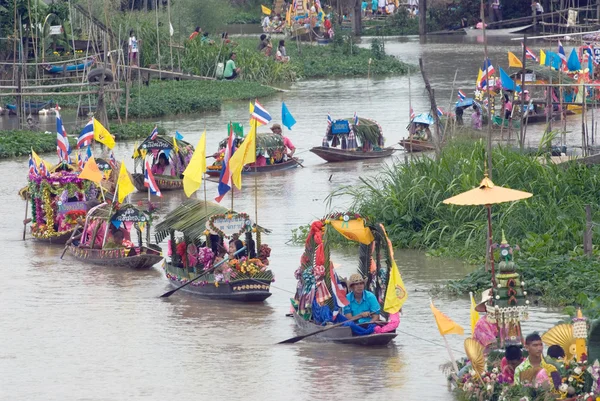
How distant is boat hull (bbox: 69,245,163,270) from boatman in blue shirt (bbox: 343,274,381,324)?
6092mm

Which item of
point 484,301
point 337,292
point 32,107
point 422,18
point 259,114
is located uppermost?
point 422,18

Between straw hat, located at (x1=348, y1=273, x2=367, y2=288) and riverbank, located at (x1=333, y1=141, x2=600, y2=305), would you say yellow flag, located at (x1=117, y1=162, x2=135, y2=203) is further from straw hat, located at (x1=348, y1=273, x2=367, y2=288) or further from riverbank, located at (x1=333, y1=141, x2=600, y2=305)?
straw hat, located at (x1=348, y1=273, x2=367, y2=288)

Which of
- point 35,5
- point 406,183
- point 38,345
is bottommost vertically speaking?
point 38,345

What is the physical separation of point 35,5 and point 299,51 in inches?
610

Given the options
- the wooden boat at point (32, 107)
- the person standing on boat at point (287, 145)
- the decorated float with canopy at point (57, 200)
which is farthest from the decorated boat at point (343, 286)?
the wooden boat at point (32, 107)

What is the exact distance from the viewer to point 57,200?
2314 centimetres

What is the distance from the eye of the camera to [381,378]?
13.6 meters

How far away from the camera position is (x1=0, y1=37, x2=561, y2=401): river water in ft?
45.1

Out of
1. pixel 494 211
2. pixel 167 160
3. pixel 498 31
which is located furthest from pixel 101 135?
pixel 498 31

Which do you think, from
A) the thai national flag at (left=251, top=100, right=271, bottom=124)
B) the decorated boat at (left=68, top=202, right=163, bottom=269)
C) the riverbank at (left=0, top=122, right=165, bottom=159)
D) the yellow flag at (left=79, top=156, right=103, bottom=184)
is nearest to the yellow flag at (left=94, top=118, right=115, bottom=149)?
the yellow flag at (left=79, top=156, right=103, bottom=184)

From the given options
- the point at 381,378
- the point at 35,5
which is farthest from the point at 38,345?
the point at 35,5

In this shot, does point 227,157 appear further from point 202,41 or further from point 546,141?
point 202,41

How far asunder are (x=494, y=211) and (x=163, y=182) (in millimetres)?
10012

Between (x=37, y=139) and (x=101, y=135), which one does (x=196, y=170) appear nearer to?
(x=101, y=135)
